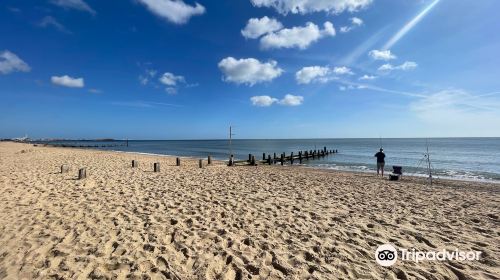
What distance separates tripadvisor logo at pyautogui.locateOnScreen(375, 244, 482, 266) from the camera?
422 centimetres

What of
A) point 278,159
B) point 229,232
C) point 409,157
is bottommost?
point 409,157

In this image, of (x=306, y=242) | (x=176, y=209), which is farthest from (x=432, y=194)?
(x=176, y=209)

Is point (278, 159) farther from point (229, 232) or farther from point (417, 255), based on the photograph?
point (417, 255)

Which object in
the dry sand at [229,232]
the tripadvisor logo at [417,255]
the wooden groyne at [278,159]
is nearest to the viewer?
the dry sand at [229,232]

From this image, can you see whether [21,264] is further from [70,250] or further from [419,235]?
[419,235]

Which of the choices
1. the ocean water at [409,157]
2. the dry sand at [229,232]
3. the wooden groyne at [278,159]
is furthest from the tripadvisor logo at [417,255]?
the ocean water at [409,157]

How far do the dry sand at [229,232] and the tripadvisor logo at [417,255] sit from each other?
14 centimetres

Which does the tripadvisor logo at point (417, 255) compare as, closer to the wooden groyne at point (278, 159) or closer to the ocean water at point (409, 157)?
the wooden groyne at point (278, 159)

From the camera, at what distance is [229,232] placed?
5172 mm

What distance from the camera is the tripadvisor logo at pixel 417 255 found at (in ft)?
13.9

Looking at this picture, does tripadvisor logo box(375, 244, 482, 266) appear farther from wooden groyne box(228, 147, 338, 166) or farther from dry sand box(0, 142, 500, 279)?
wooden groyne box(228, 147, 338, 166)

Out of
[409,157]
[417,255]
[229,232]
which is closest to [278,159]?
[229,232]

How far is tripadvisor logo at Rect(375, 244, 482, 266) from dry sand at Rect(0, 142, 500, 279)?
5.6 inches

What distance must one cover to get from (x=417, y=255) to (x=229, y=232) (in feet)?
11.5
